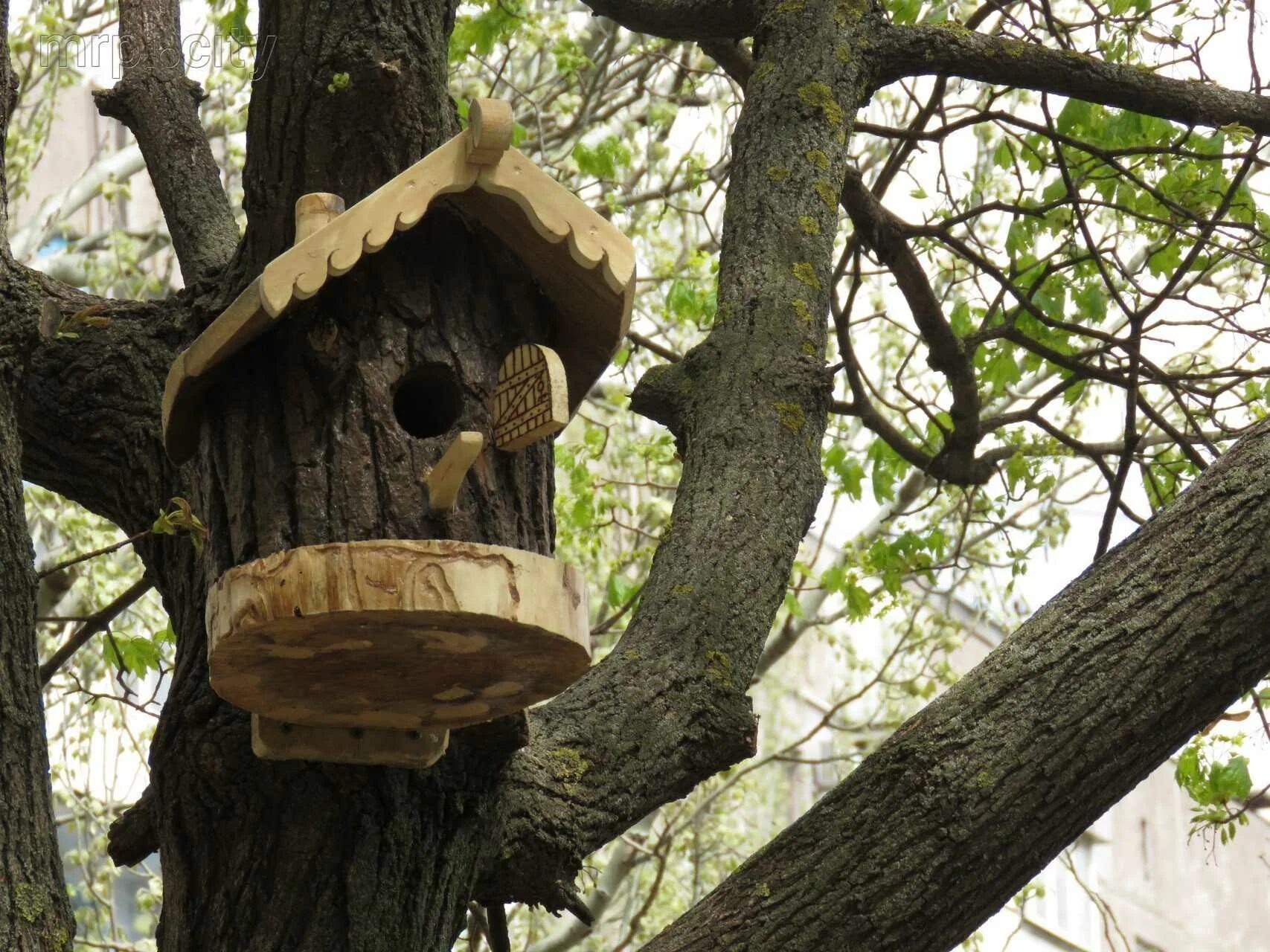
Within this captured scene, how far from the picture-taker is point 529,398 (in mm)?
2033

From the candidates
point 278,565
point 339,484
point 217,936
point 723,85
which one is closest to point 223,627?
point 278,565

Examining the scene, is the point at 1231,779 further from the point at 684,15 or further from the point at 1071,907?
the point at 1071,907

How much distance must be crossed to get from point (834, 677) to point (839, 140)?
1035 centimetres

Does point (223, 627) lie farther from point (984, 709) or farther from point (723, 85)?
point (723, 85)

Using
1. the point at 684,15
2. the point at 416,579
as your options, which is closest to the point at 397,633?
the point at 416,579

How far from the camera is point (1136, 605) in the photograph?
2248mm

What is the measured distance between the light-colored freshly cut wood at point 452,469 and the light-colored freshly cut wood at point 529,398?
86 mm

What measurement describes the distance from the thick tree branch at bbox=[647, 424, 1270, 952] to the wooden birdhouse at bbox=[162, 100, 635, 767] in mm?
459

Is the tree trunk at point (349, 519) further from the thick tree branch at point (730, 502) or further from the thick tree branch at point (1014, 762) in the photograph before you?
the thick tree branch at point (1014, 762)

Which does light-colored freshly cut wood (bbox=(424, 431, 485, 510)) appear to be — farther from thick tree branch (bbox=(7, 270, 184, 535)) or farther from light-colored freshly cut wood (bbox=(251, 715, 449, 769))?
thick tree branch (bbox=(7, 270, 184, 535))

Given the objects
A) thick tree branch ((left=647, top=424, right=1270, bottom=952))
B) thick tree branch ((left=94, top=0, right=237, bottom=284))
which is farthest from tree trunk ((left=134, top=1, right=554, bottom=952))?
thick tree branch ((left=94, top=0, right=237, bottom=284))

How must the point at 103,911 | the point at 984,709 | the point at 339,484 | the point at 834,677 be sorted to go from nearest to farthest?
the point at 339,484 → the point at 984,709 → the point at 103,911 → the point at 834,677

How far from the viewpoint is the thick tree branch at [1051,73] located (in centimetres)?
315

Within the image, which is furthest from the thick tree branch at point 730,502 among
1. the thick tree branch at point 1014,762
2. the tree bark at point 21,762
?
the tree bark at point 21,762
